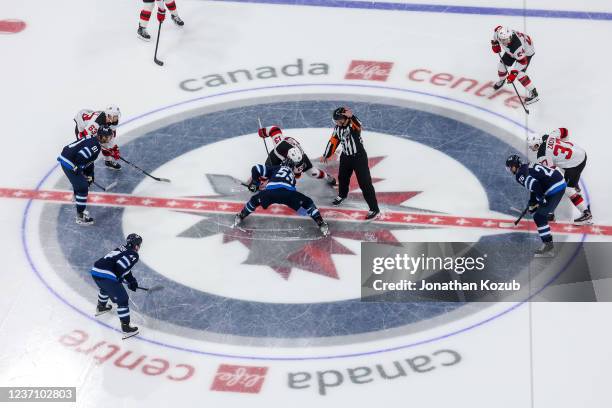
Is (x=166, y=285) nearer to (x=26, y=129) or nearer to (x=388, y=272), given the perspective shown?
(x=388, y=272)

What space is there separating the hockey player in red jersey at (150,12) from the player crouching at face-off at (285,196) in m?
3.08

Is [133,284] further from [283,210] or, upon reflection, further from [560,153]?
[560,153]

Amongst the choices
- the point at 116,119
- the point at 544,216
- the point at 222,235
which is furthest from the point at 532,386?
the point at 116,119

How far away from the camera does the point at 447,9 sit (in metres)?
13.1

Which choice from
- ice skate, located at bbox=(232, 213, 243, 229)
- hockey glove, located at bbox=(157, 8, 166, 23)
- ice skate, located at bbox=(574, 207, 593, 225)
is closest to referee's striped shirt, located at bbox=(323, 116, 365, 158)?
ice skate, located at bbox=(232, 213, 243, 229)

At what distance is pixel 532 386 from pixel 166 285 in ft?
10.6

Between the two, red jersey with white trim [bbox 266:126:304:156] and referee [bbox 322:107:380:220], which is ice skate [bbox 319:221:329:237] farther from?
red jersey with white trim [bbox 266:126:304:156]

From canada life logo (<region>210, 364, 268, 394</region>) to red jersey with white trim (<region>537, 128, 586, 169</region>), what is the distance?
3.26 meters

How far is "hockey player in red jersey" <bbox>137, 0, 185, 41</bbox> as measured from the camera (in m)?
12.4

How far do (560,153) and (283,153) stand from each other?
253 cm

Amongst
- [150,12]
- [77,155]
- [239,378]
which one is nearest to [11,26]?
[150,12]

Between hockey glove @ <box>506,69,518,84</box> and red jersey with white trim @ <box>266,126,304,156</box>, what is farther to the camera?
hockey glove @ <box>506,69,518,84</box>

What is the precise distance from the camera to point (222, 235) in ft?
33.1

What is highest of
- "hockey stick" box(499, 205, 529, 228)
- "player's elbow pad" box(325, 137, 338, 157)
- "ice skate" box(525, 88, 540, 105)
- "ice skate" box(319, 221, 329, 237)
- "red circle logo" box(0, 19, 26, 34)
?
"red circle logo" box(0, 19, 26, 34)
